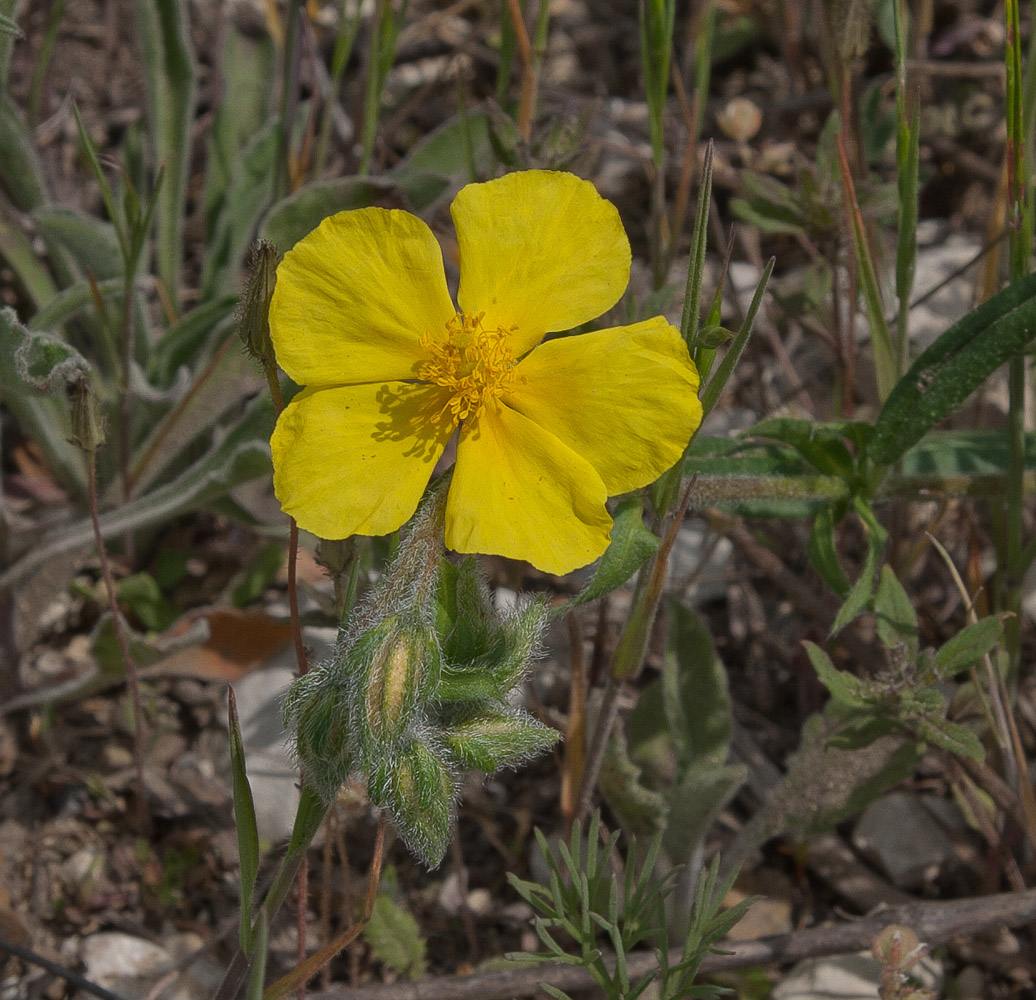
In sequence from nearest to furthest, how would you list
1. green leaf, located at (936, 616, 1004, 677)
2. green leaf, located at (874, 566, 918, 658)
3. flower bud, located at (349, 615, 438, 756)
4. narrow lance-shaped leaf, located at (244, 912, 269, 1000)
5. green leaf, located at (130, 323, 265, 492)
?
1. narrow lance-shaped leaf, located at (244, 912, 269, 1000)
2. flower bud, located at (349, 615, 438, 756)
3. green leaf, located at (936, 616, 1004, 677)
4. green leaf, located at (874, 566, 918, 658)
5. green leaf, located at (130, 323, 265, 492)

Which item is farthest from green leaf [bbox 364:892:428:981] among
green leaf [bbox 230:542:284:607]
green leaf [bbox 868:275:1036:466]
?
green leaf [bbox 868:275:1036:466]

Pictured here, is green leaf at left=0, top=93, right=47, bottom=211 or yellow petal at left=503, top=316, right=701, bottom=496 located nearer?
yellow petal at left=503, top=316, right=701, bottom=496

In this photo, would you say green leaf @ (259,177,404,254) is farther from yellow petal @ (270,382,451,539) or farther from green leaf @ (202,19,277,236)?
yellow petal @ (270,382,451,539)

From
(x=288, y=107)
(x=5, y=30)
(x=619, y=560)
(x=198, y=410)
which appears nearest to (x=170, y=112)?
(x=288, y=107)

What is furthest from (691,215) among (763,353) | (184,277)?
(184,277)

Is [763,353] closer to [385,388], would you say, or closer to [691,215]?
[691,215]

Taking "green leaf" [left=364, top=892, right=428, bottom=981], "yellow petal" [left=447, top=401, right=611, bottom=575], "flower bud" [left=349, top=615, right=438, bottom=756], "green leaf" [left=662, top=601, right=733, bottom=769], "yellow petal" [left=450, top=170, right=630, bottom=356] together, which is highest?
"yellow petal" [left=450, top=170, right=630, bottom=356]

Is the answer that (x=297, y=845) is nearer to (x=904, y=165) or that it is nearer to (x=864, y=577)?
(x=864, y=577)
